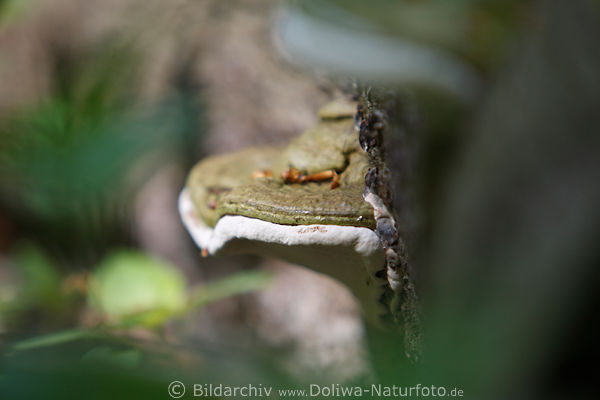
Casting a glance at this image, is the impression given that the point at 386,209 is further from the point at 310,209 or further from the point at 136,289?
the point at 136,289

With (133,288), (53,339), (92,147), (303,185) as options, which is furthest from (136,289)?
(303,185)

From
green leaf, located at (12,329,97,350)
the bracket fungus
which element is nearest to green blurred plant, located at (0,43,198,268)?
green leaf, located at (12,329,97,350)

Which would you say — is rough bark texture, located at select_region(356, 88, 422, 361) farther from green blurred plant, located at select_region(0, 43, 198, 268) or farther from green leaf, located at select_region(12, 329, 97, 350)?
green blurred plant, located at select_region(0, 43, 198, 268)

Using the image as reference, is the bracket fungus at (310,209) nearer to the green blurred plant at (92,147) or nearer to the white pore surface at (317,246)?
the white pore surface at (317,246)

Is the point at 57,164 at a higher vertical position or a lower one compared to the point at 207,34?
lower

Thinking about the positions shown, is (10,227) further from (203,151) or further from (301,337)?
(301,337)

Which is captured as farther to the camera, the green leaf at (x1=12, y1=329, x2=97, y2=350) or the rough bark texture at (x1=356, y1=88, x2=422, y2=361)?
the green leaf at (x1=12, y1=329, x2=97, y2=350)

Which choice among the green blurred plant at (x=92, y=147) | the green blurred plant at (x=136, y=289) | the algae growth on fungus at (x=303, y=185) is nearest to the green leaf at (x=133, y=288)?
the green blurred plant at (x=136, y=289)

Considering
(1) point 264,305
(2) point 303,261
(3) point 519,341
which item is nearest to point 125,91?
(1) point 264,305
